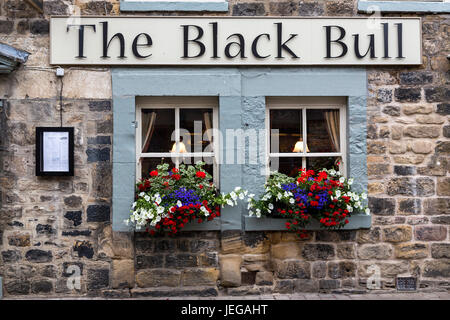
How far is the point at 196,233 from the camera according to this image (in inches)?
207

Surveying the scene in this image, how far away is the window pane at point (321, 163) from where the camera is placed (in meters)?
5.48

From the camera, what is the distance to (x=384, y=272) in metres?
5.32

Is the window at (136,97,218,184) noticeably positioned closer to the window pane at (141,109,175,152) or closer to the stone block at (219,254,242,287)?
the window pane at (141,109,175,152)

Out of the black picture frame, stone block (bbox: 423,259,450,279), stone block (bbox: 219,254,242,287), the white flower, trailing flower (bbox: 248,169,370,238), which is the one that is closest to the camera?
the white flower

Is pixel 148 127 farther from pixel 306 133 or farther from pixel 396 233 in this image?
pixel 396 233

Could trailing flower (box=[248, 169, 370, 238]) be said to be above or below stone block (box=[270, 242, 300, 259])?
above

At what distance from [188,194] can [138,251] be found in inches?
38.9

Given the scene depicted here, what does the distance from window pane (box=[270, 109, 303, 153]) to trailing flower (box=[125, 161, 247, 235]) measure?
839mm

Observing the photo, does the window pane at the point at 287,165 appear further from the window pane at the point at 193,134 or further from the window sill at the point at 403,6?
the window sill at the point at 403,6

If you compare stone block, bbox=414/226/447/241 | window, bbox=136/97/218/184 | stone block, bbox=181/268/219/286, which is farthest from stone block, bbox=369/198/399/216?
stone block, bbox=181/268/219/286

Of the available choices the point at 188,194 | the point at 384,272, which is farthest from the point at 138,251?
the point at 384,272

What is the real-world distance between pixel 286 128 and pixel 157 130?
161 centimetres

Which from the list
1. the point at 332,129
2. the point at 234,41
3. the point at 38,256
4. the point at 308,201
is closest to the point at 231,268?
the point at 308,201

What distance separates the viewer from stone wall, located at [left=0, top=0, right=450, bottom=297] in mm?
5188
